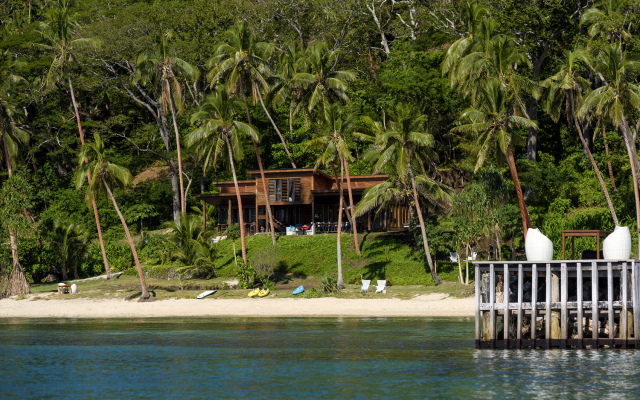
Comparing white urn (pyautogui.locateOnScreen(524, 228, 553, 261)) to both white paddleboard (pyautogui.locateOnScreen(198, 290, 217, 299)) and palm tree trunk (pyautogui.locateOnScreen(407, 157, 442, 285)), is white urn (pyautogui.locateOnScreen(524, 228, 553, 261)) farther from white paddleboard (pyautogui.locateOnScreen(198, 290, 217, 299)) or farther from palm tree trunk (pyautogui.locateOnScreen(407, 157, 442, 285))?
white paddleboard (pyautogui.locateOnScreen(198, 290, 217, 299))

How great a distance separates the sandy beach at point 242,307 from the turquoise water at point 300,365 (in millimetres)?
3014

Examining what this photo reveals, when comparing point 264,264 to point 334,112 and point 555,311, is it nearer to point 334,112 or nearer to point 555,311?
point 334,112

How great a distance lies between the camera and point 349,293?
42.8 m

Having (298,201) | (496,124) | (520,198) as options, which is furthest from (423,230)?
(298,201)

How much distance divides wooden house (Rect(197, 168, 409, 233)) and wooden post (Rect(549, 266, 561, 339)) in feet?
91.1

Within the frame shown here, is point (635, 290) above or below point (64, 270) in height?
above

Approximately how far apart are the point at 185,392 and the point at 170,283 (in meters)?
Result: 25.9

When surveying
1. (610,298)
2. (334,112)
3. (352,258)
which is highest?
(334,112)

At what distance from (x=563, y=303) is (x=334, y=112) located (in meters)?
25.2

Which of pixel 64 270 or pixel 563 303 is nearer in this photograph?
pixel 563 303

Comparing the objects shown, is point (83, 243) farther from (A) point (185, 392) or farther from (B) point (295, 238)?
(A) point (185, 392)

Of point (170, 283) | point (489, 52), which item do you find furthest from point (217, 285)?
point (489, 52)

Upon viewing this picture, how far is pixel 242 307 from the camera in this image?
137 feet

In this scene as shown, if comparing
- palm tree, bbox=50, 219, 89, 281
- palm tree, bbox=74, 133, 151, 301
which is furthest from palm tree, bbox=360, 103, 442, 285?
palm tree, bbox=50, 219, 89, 281
